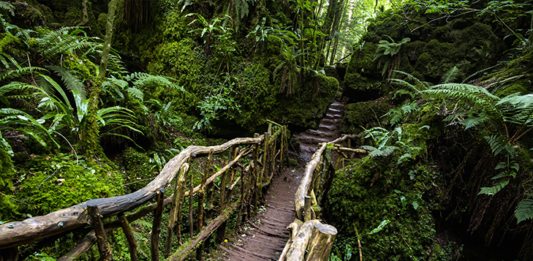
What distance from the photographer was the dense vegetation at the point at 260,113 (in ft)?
8.11

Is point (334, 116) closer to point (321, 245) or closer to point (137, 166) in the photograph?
point (137, 166)

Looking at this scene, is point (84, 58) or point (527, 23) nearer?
point (84, 58)

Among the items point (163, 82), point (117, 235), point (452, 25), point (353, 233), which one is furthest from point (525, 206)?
point (452, 25)

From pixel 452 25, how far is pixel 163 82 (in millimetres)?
9486

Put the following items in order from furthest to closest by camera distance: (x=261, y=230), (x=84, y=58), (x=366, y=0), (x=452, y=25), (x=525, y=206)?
(x=366, y=0) → (x=452, y=25) → (x=261, y=230) → (x=84, y=58) → (x=525, y=206)

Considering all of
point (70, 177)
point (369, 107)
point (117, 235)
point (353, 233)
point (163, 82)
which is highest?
point (369, 107)

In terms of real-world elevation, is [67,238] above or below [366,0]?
below

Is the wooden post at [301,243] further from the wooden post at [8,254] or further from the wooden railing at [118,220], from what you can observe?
the wooden post at [8,254]

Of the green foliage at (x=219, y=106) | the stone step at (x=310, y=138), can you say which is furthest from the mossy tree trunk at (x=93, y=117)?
the stone step at (x=310, y=138)

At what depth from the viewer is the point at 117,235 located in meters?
2.23

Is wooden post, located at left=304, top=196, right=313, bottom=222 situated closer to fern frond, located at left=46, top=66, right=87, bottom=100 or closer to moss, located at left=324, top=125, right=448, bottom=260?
moss, located at left=324, top=125, right=448, bottom=260

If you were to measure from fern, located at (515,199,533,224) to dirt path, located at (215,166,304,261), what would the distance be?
3.16 meters

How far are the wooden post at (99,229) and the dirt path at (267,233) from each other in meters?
2.20

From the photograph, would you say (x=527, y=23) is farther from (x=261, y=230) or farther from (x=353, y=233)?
(x=261, y=230)
